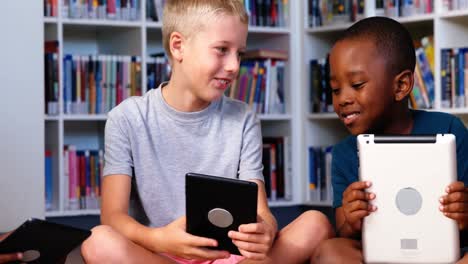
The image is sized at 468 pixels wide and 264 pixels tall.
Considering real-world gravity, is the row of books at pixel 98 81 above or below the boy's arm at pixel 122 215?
above

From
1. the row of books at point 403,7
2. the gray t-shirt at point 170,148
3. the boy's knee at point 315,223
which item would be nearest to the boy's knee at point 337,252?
the boy's knee at point 315,223

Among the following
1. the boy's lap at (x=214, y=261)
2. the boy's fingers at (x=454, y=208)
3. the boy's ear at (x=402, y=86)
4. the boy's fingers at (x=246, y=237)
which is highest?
the boy's ear at (x=402, y=86)

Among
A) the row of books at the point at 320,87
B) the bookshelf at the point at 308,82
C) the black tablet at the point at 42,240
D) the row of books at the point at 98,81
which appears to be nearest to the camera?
the black tablet at the point at 42,240

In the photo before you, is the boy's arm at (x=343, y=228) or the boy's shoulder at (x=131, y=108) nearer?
the boy's arm at (x=343, y=228)

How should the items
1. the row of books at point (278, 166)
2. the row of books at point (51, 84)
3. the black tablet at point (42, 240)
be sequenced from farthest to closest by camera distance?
the row of books at point (278, 166) < the row of books at point (51, 84) < the black tablet at point (42, 240)

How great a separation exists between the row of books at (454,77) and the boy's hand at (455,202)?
178 centimetres

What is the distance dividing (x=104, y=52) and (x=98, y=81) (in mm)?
281

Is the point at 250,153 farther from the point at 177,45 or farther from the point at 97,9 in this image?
the point at 97,9

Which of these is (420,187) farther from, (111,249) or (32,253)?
(32,253)

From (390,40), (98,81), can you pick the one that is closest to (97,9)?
(98,81)

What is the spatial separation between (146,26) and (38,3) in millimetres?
691

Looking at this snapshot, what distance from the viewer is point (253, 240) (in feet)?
5.38

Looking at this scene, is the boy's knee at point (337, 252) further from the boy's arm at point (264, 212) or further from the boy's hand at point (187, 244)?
the boy's hand at point (187, 244)

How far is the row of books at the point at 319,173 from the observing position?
151 inches
